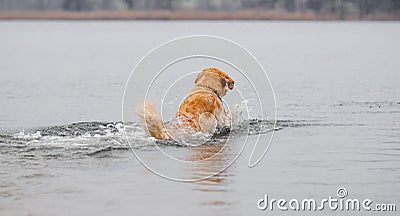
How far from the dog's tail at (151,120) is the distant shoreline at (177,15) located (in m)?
46.6

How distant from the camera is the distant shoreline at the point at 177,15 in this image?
57.4 m

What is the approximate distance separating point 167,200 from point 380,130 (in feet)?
15.5

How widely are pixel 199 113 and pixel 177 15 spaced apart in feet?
164

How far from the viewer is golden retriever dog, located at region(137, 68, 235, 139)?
980 centimetres

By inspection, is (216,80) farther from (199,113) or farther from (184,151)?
(184,151)

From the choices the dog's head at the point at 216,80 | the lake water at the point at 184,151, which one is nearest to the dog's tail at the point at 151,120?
the lake water at the point at 184,151

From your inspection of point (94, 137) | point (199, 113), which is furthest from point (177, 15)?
point (199, 113)

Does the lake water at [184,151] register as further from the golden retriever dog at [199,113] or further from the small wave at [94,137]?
the golden retriever dog at [199,113]

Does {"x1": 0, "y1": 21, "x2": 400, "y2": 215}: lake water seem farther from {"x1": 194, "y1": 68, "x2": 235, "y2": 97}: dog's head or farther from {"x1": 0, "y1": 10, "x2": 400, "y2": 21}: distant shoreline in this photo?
{"x1": 0, "y1": 10, "x2": 400, "y2": 21}: distant shoreline

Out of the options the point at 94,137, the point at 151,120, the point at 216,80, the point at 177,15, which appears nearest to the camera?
the point at 151,120

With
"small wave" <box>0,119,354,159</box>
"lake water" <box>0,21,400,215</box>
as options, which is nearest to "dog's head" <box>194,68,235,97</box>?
"small wave" <box>0,119,354,159</box>

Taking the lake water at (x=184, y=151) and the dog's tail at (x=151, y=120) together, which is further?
A: the dog's tail at (x=151, y=120)

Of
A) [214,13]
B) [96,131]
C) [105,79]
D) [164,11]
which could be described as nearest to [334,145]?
[96,131]

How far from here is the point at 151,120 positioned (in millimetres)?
9664
